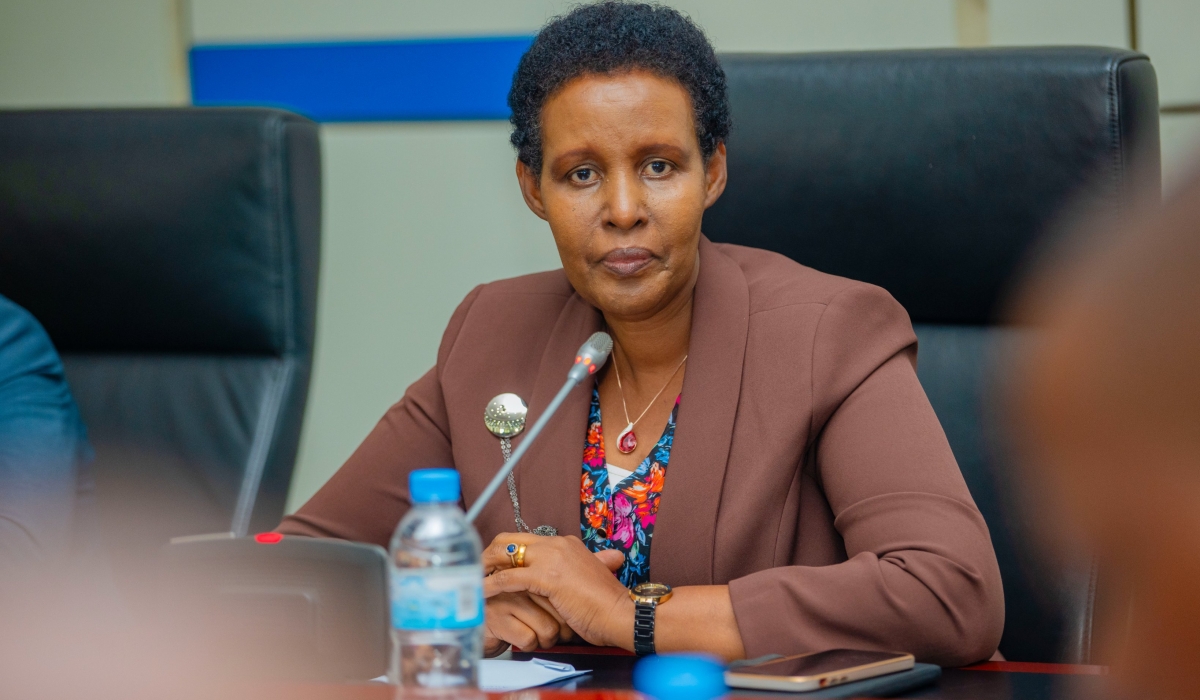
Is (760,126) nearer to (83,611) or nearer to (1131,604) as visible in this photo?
(1131,604)

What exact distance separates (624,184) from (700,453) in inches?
13.1

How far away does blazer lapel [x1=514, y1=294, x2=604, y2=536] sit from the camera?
53.7 inches

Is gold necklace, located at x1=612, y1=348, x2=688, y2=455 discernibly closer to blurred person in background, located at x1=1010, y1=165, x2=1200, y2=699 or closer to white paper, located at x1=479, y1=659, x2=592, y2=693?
white paper, located at x1=479, y1=659, x2=592, y2=693

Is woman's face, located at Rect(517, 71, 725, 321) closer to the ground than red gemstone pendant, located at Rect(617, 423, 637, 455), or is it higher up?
higher up

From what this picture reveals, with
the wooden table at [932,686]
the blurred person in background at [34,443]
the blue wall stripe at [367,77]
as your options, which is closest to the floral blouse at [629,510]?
→ the wooden table at [932,686]

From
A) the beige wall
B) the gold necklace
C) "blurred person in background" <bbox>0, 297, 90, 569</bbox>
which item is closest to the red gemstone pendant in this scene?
the gold necklace

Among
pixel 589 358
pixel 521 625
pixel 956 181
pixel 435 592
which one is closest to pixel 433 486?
pixel 435 592

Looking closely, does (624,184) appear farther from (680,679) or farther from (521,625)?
(680,679)

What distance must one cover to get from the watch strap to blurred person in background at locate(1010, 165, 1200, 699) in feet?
2.20

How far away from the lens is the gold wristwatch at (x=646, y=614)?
1114mm

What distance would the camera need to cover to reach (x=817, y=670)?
88 centimetres

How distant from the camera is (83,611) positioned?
166cm

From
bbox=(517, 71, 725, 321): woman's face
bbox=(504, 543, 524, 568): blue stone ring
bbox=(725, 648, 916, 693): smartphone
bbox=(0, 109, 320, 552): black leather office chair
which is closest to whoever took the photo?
bbox=(725, 648, 916, 693): smartphone

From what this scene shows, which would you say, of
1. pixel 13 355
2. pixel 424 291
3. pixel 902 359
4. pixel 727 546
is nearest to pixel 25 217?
pixel 13 355
